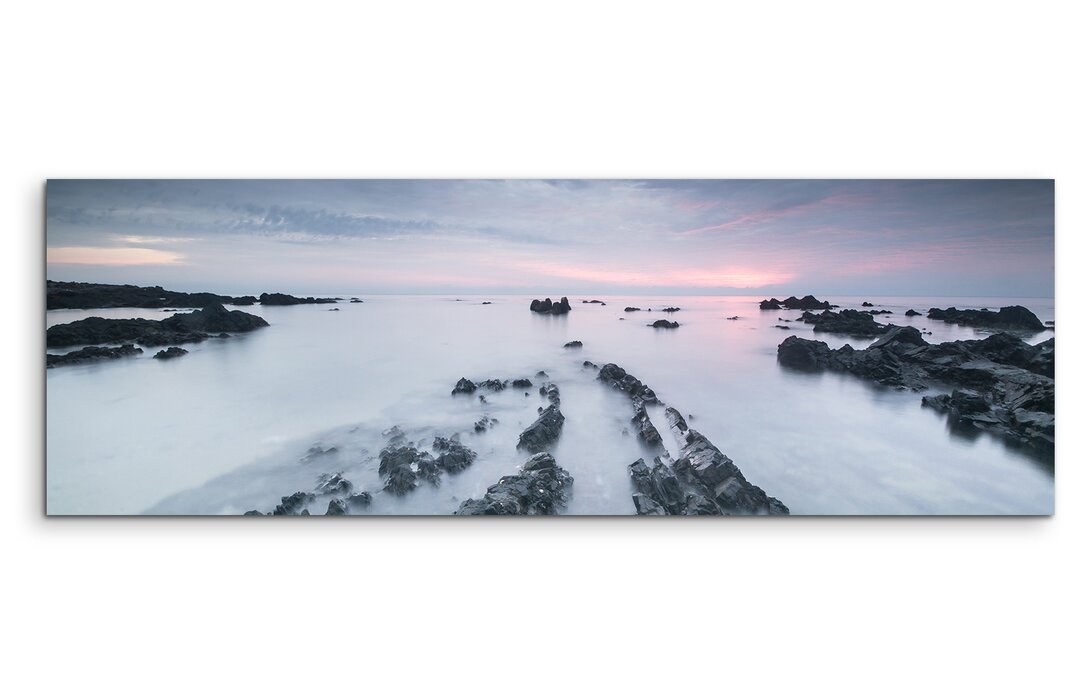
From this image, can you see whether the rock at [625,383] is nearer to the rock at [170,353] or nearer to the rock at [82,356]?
the rock at [170,353]

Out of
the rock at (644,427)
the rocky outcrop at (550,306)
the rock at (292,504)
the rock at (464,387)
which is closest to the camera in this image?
the rock at (292,504)

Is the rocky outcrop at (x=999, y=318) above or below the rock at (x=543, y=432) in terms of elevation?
above

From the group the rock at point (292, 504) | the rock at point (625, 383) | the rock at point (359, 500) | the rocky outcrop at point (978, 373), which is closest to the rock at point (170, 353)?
the rock at point (292, 504)

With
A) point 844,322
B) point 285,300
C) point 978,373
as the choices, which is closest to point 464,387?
point 285,300

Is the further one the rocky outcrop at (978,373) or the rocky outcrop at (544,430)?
the rocky outcrop at (544,430)

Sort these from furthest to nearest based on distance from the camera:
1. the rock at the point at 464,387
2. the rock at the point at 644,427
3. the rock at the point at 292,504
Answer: the rock at the point at 464,387
the rock at the point at 644,427
the rock at the point at 292,504

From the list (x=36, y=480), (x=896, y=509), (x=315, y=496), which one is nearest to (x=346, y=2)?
(x=315, y=496)
